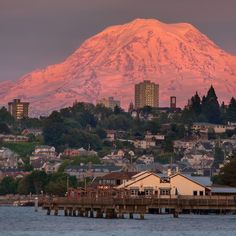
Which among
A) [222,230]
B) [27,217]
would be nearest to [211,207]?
[222,230]

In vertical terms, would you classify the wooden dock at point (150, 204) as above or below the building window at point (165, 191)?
below

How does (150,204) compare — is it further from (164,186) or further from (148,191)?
(164,186)

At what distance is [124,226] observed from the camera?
15612 centimetres

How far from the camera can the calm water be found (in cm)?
14788

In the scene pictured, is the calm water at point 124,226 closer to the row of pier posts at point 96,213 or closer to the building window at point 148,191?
the row of pier posts at point 96,213

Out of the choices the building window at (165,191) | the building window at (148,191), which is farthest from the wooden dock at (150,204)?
the building window at (165,191)

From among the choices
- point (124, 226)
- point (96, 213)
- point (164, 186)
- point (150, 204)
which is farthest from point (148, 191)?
point (124, 226)

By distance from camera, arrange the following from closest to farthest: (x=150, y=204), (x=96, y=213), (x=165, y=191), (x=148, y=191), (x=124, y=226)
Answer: (x=124, y=226) → (x=150, y=204) → (x=148, y=191) → (x=96, y=213) → (x=165, y=191)

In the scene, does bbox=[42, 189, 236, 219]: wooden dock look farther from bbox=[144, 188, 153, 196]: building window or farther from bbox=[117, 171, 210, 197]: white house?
bbox=[117, 171, 210, 197]: white house

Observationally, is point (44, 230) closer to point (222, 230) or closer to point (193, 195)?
point (222, 230)

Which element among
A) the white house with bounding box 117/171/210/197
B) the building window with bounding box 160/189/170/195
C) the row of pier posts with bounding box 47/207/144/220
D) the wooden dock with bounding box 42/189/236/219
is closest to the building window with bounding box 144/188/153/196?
the white house with bounding box 117/171/210/197

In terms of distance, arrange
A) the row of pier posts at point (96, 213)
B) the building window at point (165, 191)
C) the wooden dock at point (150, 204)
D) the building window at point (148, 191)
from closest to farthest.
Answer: the wooden dock at point (150, 204)
the row of pier posts at point (96, 213)
the building window at point (148, 191)
the building window at point (165, 191)

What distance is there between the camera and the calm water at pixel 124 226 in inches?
5822

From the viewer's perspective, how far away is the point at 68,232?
5851 inches
